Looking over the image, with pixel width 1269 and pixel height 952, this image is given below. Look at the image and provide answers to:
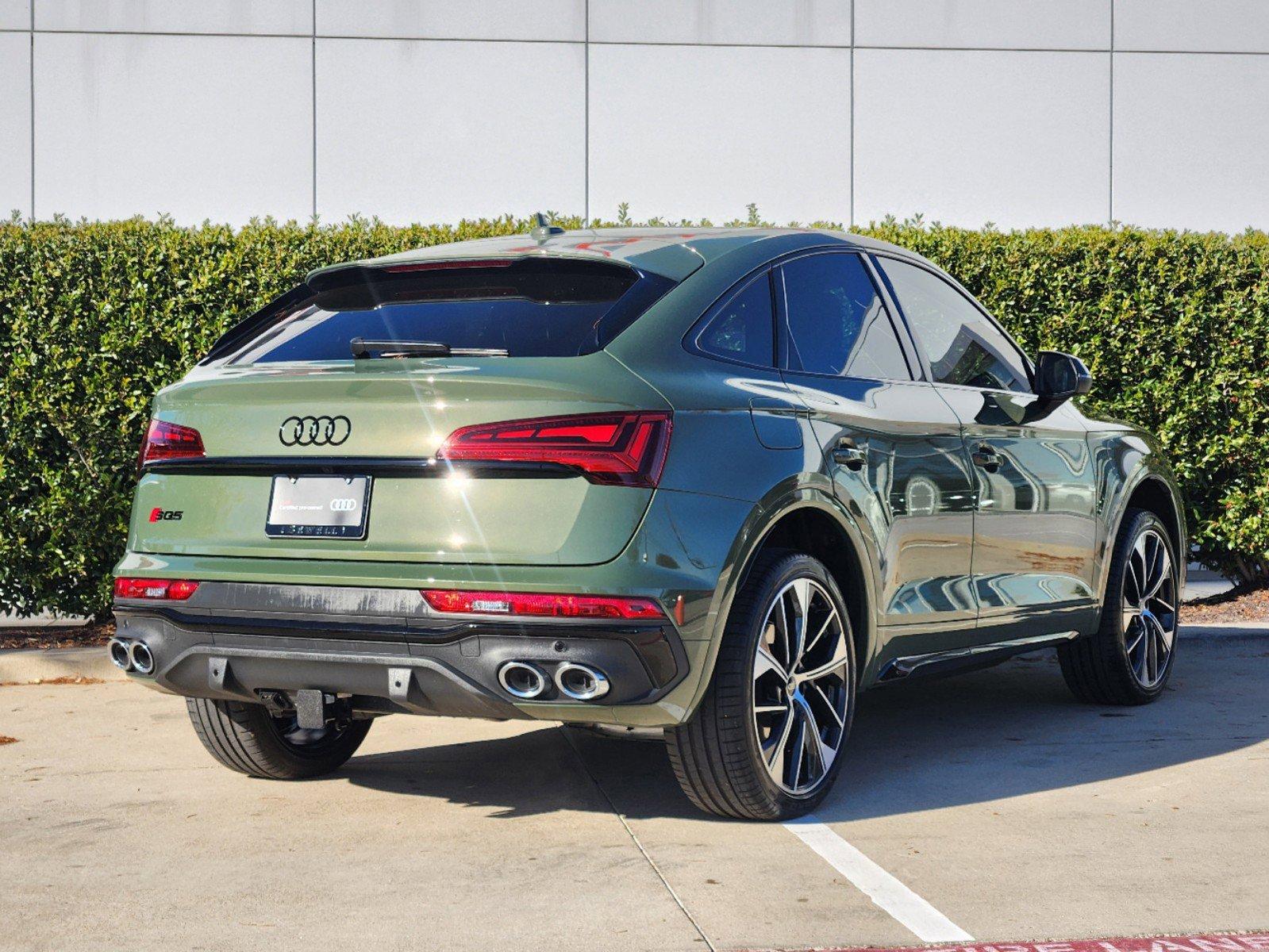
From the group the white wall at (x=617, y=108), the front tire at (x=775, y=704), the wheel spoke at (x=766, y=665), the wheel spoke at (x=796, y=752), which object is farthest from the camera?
the white wall at (x=617, y=108)

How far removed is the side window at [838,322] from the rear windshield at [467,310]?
0.62 metres

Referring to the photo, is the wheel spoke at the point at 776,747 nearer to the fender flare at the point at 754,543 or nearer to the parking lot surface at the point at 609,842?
the parking lot surface at the point at 609,842

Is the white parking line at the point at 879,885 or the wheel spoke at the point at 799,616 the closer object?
the white parking line at the point at 879,885

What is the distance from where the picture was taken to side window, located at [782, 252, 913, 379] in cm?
510

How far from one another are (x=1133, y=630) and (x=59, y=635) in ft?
18.6

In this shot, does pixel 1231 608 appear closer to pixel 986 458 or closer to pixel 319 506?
pixel 986 458

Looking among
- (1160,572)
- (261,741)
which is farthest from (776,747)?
(1160,572)

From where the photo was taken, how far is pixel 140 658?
15.2ft

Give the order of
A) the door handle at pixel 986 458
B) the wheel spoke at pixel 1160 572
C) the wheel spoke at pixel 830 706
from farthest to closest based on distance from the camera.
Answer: the wheel spoke at pixel 1160 572 < the door handle at pixel 986 458 < the wheel spoke at pixel 830 706

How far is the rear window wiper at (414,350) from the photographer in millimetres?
4414

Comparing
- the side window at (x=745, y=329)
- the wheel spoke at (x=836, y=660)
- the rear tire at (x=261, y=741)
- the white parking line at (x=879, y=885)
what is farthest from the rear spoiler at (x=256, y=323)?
the white parking line at (x=879, y=885)

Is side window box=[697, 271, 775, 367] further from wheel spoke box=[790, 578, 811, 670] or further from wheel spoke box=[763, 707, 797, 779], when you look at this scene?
wheel spoke box=[763, 707, 797, 779]

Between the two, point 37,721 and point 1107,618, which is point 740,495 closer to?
point 1107,618

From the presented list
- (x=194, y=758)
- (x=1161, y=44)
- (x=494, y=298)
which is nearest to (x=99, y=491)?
(x=194, y=758)
